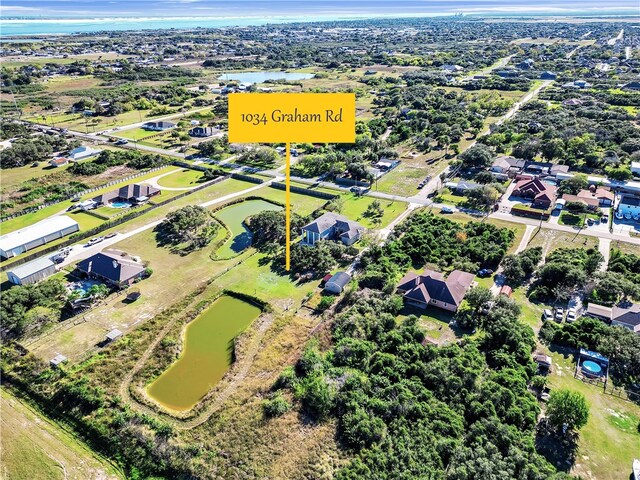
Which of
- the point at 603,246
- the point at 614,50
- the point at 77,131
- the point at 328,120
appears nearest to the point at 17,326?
the point at 328,120

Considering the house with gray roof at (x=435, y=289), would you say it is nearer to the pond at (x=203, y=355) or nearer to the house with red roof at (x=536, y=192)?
the pond at (x=203, y=355)

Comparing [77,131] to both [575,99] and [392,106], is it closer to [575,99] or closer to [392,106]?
[392,106]

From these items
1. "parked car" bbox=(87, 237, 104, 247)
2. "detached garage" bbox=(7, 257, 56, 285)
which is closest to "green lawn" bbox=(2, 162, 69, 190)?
"parked car" bbox=(87, 237, 104, 247)

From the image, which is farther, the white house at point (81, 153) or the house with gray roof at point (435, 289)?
the white house at point (81, 153)

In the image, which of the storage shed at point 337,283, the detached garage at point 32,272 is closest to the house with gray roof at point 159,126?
the detached garage at point 32,272

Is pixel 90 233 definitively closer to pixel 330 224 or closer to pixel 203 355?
pixel 203 355

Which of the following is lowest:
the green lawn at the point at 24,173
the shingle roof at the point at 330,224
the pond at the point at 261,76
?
the green lawn at the point at 24,173
